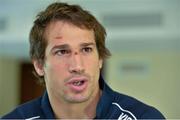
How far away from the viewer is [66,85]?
1.53 m

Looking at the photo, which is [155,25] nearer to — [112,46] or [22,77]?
[112,46]

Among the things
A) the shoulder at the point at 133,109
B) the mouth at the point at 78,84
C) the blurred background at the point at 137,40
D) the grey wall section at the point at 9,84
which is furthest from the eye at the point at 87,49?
the grey wall section at the point at 9,84

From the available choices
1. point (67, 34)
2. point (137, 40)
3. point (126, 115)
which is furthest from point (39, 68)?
point (137, 40)

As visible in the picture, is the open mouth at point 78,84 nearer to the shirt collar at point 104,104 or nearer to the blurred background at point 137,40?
the shirt collar at point 104,104

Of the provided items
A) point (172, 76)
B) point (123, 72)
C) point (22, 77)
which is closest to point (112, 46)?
point (123, 72)

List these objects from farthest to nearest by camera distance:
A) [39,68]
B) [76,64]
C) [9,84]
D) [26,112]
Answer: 1. [9,84]
2. [39,68]
3. [26,112]
4. [76,64]

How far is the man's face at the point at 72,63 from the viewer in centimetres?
150

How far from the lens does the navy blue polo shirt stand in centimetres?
150

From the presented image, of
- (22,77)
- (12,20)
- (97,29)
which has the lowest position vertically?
(22,77)

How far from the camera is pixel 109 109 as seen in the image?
5.09 ft

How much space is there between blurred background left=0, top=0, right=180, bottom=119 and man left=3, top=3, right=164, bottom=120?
132 inches

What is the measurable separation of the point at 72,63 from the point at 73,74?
4 cm

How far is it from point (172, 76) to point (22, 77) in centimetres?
269

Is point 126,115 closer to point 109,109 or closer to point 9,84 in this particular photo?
point 109,109
